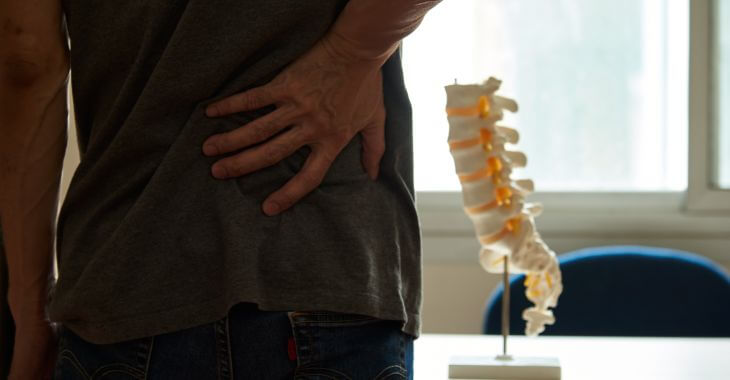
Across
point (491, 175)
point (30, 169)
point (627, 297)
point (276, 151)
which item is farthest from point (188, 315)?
point (627, 297)

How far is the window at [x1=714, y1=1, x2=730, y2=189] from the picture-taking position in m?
2.68

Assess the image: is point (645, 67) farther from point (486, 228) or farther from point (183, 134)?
point (183, 134)

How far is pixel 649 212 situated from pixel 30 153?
210 centimetres

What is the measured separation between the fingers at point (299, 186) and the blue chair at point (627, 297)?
1.54 meters

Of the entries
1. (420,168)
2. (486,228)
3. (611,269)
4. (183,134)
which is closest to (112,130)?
(183,134)

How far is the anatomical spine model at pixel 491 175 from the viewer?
4.84 feet

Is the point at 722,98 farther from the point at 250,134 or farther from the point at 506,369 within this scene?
the point at 250,134

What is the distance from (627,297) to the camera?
241 cm

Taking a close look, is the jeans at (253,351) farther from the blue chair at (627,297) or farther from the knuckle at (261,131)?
the blue chair at (627,297)

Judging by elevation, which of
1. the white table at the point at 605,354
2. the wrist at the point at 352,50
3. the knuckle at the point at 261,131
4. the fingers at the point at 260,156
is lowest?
the white table at the point at 605,354

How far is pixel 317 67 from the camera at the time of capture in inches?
36.3

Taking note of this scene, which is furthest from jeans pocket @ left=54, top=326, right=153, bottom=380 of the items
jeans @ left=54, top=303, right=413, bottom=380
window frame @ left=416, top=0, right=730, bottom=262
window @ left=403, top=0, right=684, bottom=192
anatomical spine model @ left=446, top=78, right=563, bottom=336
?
window @ left=403, top=0, right=684, bottom=192

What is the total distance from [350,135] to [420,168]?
1983mm

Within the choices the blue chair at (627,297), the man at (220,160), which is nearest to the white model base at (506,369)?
the man at (220,160)
